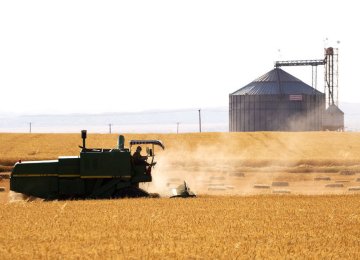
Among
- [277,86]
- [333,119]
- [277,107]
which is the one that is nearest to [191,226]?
[277,107]

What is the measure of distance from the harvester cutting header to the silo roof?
74.7 meters

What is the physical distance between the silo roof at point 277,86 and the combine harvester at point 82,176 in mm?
74680

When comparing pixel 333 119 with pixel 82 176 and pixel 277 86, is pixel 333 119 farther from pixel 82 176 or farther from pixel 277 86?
pixel 82 176

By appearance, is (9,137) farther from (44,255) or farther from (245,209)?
(44,255)

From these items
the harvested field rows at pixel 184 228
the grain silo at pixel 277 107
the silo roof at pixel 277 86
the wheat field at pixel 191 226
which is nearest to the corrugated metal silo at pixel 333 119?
the grain silo at pixel 277 107

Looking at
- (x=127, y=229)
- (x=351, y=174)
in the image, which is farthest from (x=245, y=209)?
(x=351, y=174)

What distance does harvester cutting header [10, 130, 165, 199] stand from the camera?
29.8 m

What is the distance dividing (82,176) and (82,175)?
0.05 metres

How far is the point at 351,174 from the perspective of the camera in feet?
171

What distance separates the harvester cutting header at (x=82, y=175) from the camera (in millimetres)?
29844

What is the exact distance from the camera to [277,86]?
10525 centimetres

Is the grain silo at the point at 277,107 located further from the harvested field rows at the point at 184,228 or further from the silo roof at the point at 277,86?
the harvested field rows at the point at 184,228

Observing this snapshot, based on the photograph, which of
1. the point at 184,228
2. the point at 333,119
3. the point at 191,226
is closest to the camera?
the point at 184,228

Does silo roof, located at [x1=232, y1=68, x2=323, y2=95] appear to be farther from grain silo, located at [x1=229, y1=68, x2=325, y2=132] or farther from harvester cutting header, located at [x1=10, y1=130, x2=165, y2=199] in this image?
harvester cutting header, located at [x1=10, y1=130, x2=165, y2=199]
